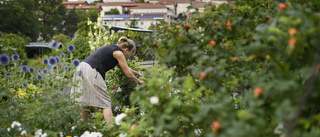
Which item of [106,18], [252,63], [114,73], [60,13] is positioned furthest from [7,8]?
[252,63]

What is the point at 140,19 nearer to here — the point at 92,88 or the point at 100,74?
the point at 100,74

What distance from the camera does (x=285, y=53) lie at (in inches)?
65.2

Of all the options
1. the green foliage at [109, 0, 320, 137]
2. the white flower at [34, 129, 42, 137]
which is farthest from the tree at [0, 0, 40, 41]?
the green foliage at [109, 0, 320, 137]

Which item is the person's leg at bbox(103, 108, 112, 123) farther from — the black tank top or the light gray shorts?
the black tank top

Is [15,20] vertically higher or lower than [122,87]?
lower

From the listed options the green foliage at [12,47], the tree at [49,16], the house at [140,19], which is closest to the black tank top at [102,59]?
the green foliage at [12,47]

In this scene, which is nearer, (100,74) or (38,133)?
(38,133)

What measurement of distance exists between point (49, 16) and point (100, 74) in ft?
210

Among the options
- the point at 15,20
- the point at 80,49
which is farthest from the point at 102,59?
the point at 15,20

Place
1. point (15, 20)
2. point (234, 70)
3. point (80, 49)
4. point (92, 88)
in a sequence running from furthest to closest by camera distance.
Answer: point (15, 20), point (80, 49), point (92, 88), point (234, 70)

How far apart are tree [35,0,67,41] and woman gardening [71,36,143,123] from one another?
58.7 metres

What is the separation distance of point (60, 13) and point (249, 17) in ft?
231

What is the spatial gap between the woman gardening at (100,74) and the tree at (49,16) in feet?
192

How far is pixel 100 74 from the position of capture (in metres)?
3.60
